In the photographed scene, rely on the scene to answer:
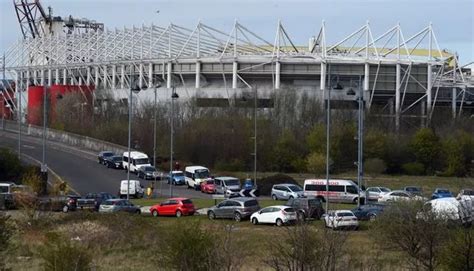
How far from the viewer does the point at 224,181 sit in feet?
183

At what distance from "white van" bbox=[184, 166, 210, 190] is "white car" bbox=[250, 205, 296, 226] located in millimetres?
22688

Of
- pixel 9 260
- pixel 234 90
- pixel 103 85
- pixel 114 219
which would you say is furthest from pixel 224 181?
pixel 103 85

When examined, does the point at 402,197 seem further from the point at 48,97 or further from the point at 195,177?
the point at 48,97

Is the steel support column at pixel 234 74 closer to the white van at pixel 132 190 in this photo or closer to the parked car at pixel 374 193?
the white van at pixel 132 190

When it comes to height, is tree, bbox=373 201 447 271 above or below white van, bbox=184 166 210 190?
above

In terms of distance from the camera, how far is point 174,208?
133 ft

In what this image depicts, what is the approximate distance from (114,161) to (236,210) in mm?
33474

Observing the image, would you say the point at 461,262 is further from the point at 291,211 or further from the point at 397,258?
the point at 291,211

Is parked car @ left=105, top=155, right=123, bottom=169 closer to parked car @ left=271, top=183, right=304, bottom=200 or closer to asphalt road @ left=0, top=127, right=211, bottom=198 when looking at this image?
asphalt road @ left=0, top=127, right=211, bottom=198

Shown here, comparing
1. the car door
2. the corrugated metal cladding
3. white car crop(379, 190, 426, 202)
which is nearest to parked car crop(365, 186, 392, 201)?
white car crop(379, 190, 426, 202)

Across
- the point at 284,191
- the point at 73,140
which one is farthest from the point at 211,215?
the point at 73,140

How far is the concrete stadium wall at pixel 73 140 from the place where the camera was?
7958 cm

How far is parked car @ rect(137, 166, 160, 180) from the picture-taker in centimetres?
6450

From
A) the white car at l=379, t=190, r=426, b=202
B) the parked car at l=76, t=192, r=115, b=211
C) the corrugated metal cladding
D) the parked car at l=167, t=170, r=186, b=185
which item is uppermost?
the corrugated metal cladding
